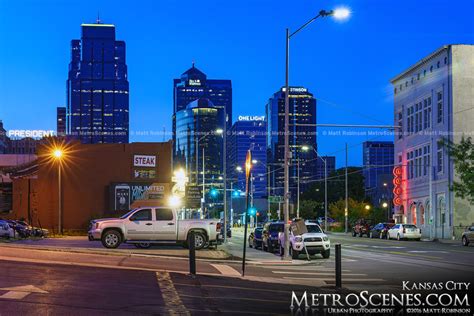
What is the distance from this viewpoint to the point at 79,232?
2026 inches

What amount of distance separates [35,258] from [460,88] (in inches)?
1827

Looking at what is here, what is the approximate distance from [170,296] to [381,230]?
46358 millimetres

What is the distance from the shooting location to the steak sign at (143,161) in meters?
52.7

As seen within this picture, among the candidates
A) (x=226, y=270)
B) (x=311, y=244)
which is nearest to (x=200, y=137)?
(x=311, y=244)

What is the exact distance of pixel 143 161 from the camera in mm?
52781

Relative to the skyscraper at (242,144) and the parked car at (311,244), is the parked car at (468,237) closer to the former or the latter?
the parked car at (311,244)

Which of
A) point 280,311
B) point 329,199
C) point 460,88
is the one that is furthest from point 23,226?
point 329,199

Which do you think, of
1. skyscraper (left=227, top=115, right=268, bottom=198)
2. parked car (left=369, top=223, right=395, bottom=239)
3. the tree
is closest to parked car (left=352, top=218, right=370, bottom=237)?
parked car (left=369, top=223, right=395, bottom=239)

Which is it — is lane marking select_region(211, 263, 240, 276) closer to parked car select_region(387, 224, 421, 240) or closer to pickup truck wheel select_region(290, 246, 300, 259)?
pickup truck wheel select_region(290, 246, 300, 259)

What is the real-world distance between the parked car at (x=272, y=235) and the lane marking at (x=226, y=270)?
404 inches

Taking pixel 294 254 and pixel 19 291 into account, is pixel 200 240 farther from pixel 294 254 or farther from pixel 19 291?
pixel 19 291

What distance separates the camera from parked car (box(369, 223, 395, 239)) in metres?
56.7

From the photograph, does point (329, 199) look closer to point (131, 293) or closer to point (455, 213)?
point (455, 213)

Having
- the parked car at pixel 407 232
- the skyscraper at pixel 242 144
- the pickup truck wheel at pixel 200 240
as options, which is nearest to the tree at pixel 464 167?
the parked car at pixel 407 232
